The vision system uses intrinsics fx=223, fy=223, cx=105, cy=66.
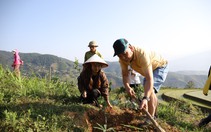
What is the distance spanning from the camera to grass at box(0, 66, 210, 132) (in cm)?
300

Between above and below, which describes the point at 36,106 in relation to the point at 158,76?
below

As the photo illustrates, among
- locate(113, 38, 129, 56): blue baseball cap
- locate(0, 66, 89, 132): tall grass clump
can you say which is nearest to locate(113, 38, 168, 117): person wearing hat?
locate(113, 38, 129, 56): blue baseball cap

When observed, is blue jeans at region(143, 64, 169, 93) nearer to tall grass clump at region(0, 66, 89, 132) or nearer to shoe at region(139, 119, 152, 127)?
shoe at region(139, 119, 152, 127)

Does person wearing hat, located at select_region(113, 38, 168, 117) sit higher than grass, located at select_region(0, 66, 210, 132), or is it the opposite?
person wearing hat, located at select_region(113, 38, 168, 117)

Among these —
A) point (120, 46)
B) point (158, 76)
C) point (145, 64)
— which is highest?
point (120, 46)

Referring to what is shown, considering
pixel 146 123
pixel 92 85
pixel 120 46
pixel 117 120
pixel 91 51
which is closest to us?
pixel 120 46

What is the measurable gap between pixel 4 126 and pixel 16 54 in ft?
25.4

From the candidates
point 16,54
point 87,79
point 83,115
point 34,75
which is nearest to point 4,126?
point 83,115

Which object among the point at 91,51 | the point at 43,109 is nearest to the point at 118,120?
the point at 43,109

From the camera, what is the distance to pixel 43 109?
3727 millimetres

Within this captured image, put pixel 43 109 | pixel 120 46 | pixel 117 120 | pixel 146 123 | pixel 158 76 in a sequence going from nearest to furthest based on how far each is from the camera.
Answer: pixel 120 46
pixel 146 123
pixel 117 120
pixel 43 109
pixel 158 76

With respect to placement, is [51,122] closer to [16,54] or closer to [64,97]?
[64,97]

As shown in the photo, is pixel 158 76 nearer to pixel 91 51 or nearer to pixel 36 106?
pixel 36 106

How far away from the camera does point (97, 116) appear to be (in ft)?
11.9
